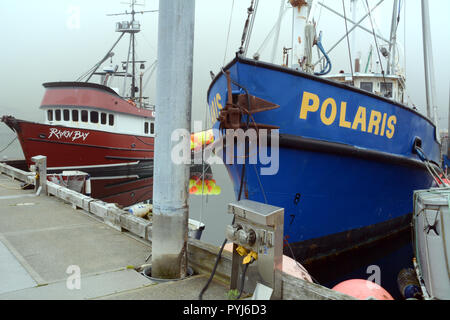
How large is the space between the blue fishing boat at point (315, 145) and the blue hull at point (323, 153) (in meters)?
0.01

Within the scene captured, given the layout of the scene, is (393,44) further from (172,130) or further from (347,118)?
(172,130)

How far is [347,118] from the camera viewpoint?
16.7 feet

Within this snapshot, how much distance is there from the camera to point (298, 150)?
4.71 metres

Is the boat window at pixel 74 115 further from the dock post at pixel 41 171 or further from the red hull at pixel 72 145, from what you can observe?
the dock post at pixel 41 171

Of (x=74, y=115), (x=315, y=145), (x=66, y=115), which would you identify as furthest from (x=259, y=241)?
(x=66, y=115)

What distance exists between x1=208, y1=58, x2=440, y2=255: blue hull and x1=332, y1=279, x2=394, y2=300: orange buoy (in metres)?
1.93

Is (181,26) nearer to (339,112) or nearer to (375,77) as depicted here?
(339,112)

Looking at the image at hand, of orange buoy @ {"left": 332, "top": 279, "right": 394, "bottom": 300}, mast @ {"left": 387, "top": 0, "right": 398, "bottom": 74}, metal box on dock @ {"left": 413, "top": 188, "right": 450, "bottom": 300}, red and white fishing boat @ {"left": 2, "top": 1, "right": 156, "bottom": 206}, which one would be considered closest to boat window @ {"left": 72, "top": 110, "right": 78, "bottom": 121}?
red and white fishing boat @ {"left": 2, "top": 1, "right": 156, "bottom": 206}

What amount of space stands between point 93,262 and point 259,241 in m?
1.89

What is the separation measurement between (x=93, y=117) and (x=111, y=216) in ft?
39.5

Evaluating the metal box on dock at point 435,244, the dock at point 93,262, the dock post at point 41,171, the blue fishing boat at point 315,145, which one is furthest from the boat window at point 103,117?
the metal box on dock at point 435,244

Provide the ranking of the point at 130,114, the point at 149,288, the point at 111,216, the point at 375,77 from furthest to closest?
1. the point at 130,114
2. the point at 375,77
3. the point at 111,216
4. the point at 149,288

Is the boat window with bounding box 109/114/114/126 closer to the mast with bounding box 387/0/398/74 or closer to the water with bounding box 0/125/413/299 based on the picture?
the water with bounding box 0/125/413/299
